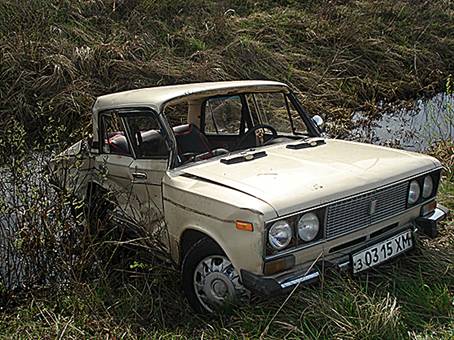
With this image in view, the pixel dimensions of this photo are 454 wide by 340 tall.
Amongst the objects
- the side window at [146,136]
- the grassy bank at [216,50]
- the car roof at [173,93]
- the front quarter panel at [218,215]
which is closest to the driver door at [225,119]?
the car roof at [173,93]

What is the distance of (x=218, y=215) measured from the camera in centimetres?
341

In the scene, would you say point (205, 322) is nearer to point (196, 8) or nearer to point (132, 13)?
point (132, 13)

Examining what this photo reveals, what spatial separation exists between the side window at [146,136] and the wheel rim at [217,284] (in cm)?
102

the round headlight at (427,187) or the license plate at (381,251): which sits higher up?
the round headlight at (427,187)

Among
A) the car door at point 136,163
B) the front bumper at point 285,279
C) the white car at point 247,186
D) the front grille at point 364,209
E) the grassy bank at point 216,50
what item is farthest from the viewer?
the grassy bank at point 216,50

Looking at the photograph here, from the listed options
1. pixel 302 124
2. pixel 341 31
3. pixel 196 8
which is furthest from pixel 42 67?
pixel 341 31

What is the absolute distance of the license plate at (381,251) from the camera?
352 centimetres

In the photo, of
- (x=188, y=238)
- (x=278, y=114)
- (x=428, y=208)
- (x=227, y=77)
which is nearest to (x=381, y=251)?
(x=428, y=208)

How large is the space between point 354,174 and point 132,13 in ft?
33.3

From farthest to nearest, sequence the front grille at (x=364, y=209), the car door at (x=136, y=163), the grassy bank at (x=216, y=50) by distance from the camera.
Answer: the grassy bank at (x=216, y=50), the car door at (x=136, y=163), the front grille at (x=364, y=209)

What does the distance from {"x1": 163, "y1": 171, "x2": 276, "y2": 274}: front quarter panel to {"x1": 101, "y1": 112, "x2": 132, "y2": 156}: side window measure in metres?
0.94

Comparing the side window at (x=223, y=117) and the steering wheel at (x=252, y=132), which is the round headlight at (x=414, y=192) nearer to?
the steering wheel at (x=252, y=132)

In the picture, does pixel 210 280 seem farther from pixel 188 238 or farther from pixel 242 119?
pixel 242 119

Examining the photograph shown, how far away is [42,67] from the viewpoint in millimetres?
10078
